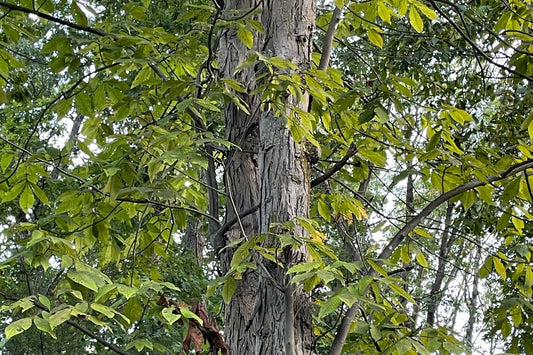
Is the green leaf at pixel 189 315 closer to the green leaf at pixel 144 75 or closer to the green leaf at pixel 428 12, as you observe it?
the green leaf at pixel 144 75

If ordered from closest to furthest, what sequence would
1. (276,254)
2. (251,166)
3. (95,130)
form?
(276,254) < (251,166) < (95,130)

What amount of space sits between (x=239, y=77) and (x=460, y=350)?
1.40m

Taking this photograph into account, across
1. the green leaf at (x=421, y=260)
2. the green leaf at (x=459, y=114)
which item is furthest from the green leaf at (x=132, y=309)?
the green leaf at (x=459, y=114)

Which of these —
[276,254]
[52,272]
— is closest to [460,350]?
[276,254]

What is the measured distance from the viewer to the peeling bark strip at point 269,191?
1.95 m

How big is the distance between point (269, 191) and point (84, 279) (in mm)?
633

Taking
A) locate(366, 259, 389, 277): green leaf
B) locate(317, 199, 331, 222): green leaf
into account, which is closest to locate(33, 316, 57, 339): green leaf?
locate(366, 259, 389, 277): green leaf

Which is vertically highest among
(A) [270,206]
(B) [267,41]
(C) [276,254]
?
(B) [267,41]

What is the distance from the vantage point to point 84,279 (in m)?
1.91

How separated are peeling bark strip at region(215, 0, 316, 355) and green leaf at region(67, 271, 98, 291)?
0.47 m

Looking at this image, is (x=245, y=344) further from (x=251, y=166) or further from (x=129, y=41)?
(x=129, y=41)

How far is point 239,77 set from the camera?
8.63 feet

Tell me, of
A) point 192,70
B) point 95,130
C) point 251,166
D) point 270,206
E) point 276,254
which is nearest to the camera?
point 276,254

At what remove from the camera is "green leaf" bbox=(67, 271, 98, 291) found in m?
1.89
